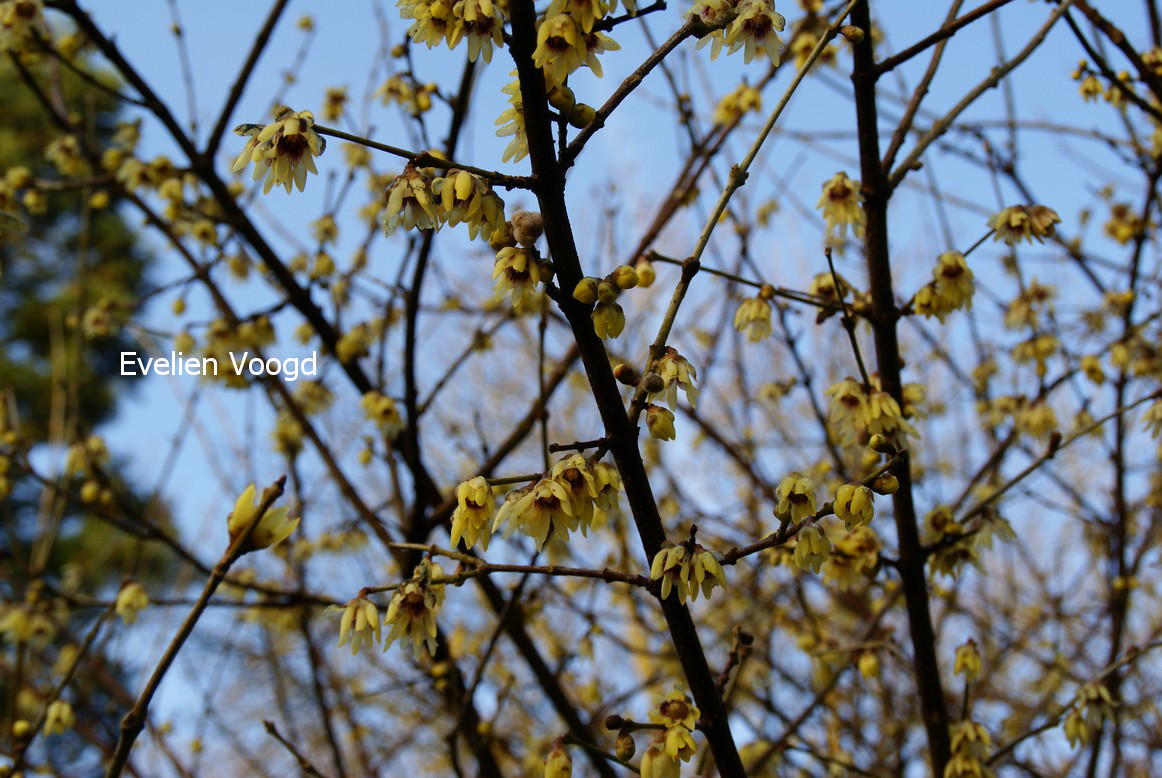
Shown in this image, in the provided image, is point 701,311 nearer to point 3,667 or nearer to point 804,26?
point 804,26

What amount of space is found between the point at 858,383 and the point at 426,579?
3.62 ft

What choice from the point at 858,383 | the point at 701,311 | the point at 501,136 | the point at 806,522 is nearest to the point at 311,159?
the point at 501,136

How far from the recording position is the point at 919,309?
2.16 metres

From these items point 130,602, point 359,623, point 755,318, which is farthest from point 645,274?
point 130,602

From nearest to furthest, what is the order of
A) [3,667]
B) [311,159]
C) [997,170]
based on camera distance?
1. [311,159]
2. [997,170]
3. [3,667]

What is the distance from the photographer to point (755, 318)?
2.27m

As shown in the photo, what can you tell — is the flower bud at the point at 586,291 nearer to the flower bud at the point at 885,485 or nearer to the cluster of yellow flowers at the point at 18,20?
the flower bud at the point at 885,485

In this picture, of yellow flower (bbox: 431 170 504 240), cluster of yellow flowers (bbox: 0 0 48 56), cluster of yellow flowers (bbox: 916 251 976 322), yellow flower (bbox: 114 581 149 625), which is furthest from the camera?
cluster of yellow flowers (bbox: 0 0 48 56)

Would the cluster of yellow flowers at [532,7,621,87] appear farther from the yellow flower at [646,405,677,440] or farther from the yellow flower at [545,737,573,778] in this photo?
the yellow flower at [545,737,573,778]

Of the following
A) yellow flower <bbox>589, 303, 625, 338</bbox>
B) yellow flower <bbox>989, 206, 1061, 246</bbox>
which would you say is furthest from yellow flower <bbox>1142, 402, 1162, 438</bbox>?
yellow flower <bbox>589, 303, 625, 338</bbox>

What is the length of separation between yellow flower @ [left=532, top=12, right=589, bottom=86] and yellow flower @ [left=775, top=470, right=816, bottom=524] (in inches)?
29.1

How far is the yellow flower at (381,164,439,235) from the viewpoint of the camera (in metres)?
1.35

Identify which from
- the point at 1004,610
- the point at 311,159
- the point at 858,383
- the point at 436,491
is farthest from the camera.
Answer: the point at 1004,610

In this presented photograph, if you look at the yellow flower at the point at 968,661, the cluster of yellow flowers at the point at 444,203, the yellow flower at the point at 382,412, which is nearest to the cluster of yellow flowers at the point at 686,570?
the cluster of yellow flowers at the point at 444,203
